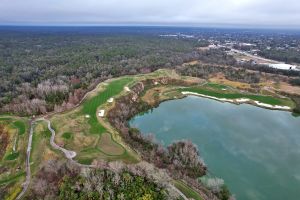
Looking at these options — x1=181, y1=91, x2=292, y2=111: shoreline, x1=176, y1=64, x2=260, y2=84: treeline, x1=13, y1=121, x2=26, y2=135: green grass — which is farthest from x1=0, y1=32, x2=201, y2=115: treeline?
x1=181, y1=91, x2=292, y2=111: shoreline

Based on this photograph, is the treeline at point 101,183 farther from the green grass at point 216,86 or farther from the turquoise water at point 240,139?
the green grass at point 216,86

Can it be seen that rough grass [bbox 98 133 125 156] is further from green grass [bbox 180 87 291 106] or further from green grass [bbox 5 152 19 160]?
→ green grass [bbox 180 87 291 106]

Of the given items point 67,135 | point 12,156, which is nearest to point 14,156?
point 12,156

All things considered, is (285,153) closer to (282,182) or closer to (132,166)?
(282,182)

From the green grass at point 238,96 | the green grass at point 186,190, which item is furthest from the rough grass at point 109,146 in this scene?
the green grass at point 238,96

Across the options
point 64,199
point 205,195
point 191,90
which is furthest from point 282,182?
point 191,90

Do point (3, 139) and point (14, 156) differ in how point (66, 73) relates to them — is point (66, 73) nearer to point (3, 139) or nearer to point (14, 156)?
point (3, 139)
